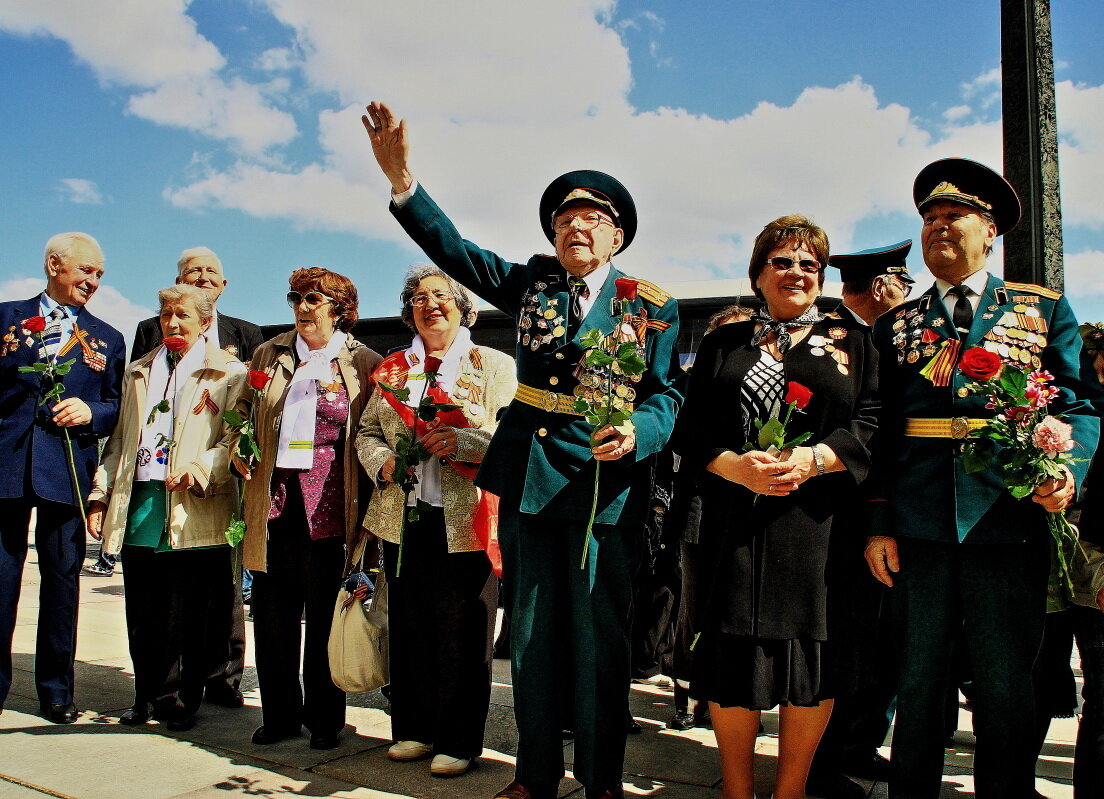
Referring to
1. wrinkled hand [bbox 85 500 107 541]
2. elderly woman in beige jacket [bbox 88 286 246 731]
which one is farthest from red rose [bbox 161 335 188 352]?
wrinkled hand [bbox 85 500 107 541]

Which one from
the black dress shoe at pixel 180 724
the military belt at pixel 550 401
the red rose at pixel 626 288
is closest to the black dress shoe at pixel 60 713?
the black dress shoe at pixel 180 724

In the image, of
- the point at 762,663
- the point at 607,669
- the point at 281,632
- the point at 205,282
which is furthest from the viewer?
the point at 205,282

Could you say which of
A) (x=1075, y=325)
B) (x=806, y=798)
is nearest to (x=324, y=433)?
(x=806, y=798)

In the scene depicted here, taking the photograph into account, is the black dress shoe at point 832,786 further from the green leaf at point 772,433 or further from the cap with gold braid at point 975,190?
the cap with gold braid at point 975,190

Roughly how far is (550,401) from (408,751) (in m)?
1.58

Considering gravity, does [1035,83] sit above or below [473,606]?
above

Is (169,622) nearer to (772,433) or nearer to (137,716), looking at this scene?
(137,716)

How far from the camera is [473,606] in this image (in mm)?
3727

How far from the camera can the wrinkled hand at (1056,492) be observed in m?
2.73

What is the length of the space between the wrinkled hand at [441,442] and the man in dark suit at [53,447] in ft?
6.15

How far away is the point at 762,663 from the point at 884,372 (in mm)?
1084

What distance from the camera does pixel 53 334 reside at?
4535mm

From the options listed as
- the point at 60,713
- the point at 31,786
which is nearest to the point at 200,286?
the point at 60,713

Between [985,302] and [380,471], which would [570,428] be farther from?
[985,302]
